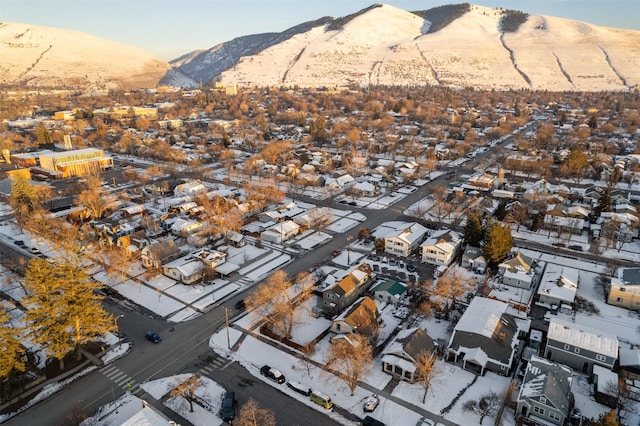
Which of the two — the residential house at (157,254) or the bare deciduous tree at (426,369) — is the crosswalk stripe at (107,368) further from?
the bare deciduous tree at (426,369)

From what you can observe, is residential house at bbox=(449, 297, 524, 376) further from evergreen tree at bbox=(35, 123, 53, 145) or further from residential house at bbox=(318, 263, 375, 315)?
evergreen tree at bbox=(35, 123, 53, 145)

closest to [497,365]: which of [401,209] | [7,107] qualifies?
[401,209]

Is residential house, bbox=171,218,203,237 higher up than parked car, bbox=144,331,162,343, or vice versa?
residential house, bbox=171,218,203,237

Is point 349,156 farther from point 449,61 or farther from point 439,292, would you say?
point 449,61

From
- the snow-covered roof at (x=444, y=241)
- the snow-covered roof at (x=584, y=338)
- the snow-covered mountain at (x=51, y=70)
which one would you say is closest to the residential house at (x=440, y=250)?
the snow-covered roof at (x=444, y=241)

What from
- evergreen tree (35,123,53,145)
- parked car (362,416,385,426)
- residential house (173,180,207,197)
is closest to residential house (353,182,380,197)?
residential house (173,180,207,197)

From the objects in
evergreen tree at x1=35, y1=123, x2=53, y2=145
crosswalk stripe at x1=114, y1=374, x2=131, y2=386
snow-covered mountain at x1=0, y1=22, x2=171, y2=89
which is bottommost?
crosswalk stripe at x1=114, y1=374, x2=131, y2=386
